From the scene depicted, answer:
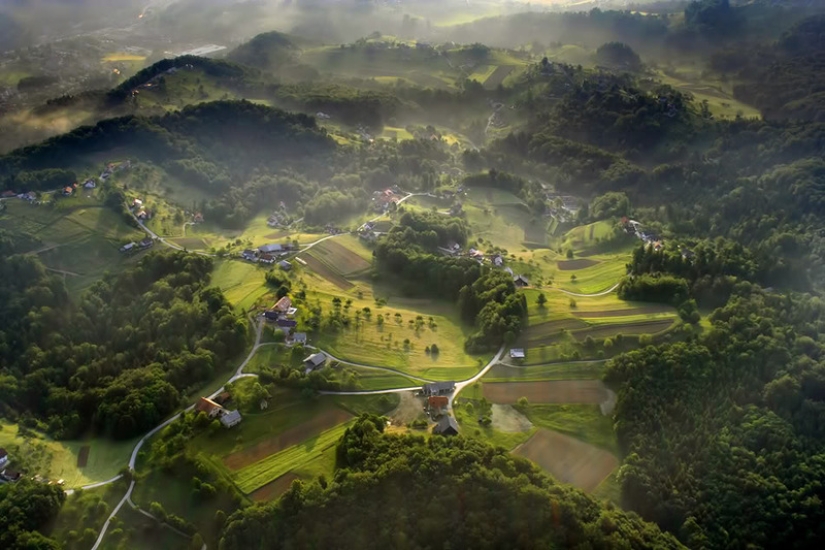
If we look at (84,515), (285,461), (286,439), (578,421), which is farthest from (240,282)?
(578,421)

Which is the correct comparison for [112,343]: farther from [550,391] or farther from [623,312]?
[623,312]

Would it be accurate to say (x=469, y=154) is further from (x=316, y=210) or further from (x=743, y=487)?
(x=743, y=487)

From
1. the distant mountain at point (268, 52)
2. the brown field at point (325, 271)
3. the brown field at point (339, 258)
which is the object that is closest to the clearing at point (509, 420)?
the brown field at point (325, 271)

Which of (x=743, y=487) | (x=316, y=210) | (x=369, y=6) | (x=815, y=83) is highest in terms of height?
(x=369, y=6)

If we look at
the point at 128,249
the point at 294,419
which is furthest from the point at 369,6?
the point at 294,419

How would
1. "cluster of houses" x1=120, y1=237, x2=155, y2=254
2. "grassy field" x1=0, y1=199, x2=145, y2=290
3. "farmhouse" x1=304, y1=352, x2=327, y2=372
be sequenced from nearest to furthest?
"farmhouse" x1=304, y1=352, x2=327, y2=372
"grassy field" x1=0, y1=199, x2=145, y2=290
"cluster of houses" x1=120, y1=237, x2=155, y2=254

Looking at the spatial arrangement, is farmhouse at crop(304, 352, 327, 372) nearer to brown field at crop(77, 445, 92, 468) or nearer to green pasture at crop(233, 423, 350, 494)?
green pasture at crop(233, 423, 350, 494)

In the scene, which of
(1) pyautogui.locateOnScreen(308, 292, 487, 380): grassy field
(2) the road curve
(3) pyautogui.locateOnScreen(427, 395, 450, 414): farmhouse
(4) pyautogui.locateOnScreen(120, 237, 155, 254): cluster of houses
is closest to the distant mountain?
(4) pyautogui.locateOnScreen(120, 237, 155, 254): cluster of houses
